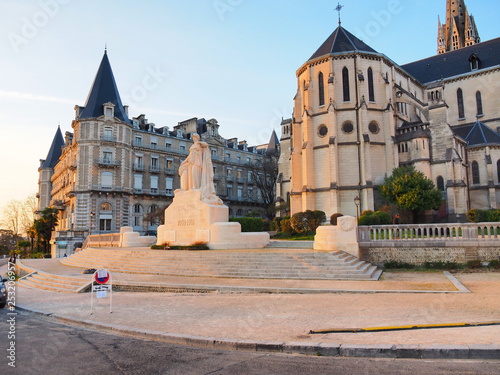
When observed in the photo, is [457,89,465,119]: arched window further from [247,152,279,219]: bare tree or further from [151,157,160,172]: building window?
[151,157,160,172]: building window

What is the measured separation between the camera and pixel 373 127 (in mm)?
38750

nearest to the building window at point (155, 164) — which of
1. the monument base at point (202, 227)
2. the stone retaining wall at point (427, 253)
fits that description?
the monument base at point (202, 227)

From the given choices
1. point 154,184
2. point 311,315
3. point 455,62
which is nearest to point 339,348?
point 311,315

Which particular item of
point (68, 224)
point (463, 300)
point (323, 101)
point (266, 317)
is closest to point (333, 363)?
point (266, 317)

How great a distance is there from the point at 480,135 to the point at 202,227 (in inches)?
Answer: 1417

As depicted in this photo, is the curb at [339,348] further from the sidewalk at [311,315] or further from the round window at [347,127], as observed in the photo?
the round window at [347,127]

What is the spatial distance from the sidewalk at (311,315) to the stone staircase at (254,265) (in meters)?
1.02

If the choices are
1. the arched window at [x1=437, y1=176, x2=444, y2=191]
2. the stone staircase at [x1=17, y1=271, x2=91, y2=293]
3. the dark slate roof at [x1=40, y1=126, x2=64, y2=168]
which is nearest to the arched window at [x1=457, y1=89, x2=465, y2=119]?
the arched window at [x1=437, y1=176, x2=444, y2=191]

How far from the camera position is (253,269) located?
1432 cm

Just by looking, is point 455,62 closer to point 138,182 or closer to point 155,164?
point 155,164

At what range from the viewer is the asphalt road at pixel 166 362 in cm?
495

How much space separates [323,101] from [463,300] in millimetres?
32892

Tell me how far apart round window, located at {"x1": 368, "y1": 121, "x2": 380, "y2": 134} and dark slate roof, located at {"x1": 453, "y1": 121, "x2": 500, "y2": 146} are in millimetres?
11190

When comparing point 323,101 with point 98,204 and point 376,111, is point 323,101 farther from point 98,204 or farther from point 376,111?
point 98,204
